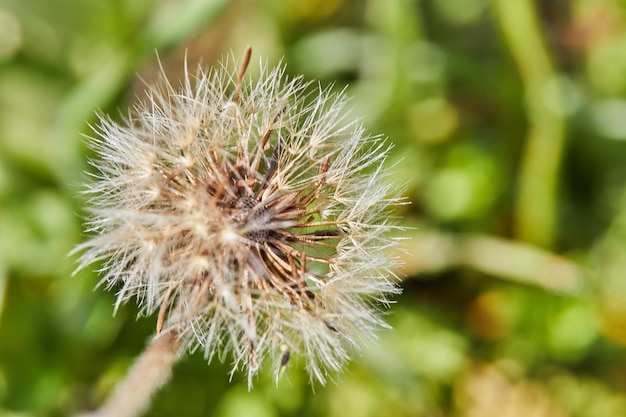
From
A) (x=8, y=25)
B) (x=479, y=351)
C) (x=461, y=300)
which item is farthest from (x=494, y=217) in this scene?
(x=8, y=25)

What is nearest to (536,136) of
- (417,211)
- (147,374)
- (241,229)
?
(417,211)

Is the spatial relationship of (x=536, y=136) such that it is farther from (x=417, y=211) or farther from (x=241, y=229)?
(x=241, y=229)

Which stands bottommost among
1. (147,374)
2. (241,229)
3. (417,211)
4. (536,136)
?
(147,374)

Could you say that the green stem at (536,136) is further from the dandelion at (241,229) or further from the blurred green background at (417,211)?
the dandelion at (241,229)

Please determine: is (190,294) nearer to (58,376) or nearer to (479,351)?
(58,376)

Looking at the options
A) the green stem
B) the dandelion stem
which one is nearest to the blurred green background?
the green stem

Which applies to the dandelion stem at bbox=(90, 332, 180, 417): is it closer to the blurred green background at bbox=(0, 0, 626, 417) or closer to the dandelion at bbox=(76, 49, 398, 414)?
the dandelion at bbox=(76, 49, 398, 414)
